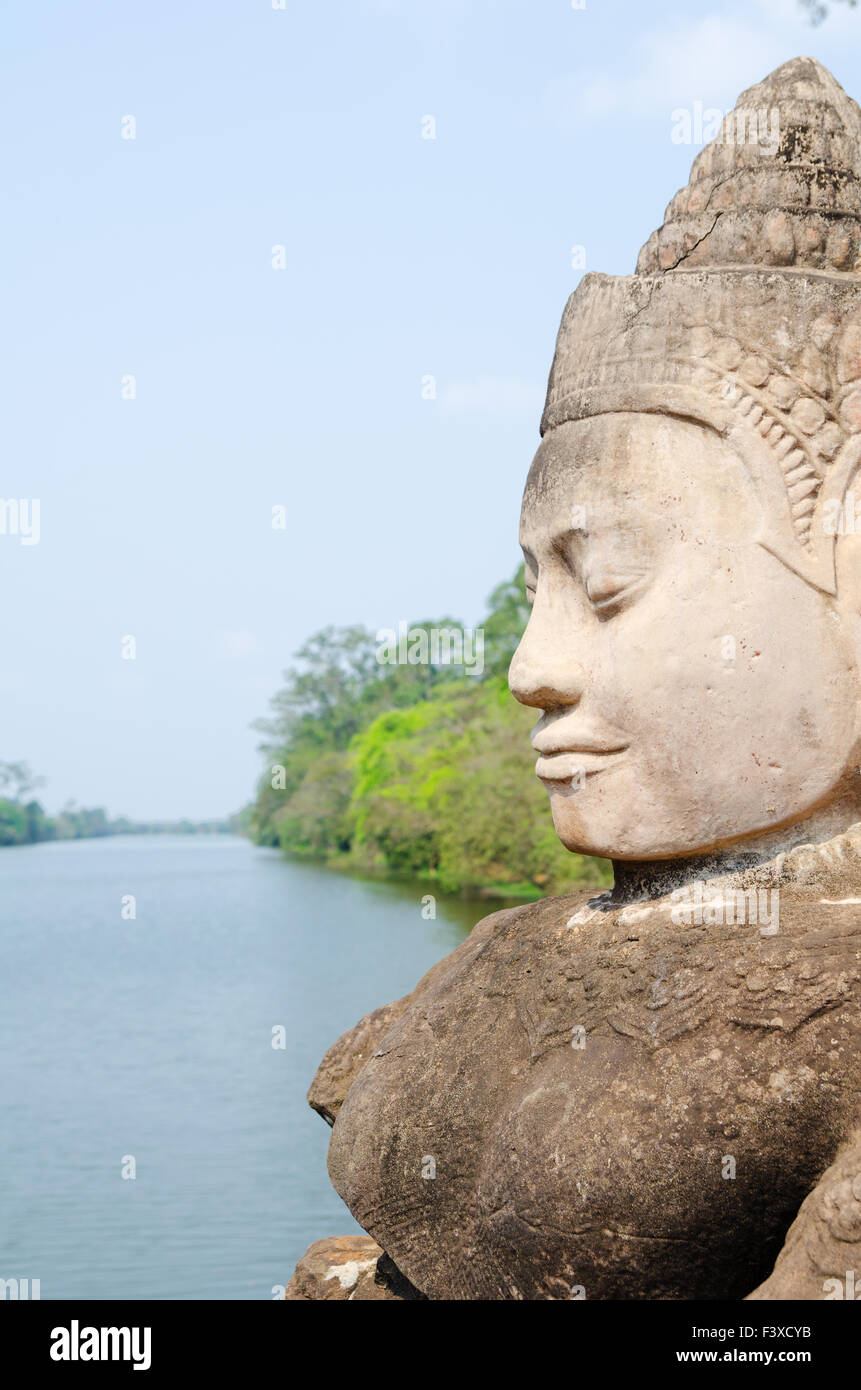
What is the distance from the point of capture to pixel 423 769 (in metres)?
41.9

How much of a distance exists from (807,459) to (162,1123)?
11.2 meters

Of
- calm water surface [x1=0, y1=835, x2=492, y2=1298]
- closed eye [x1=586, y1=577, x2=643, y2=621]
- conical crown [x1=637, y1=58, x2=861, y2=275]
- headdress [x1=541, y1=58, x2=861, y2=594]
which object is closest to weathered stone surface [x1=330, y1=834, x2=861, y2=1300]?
closed eye [x1=586, y1=577, x2=643, y2=621]

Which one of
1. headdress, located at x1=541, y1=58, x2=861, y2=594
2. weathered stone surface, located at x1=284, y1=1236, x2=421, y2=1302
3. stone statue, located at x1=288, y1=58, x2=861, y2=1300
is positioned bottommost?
weathered stone surface, located at x1=284, y1=1236, x2=421, y2=1302

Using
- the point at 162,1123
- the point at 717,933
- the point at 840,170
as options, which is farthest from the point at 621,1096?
the point at 162,1123

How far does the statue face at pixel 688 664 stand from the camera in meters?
2.90

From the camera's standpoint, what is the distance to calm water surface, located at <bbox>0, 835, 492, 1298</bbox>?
915cm

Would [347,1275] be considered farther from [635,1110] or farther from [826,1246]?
[826,1246]

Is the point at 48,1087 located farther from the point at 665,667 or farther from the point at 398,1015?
the point at 665,667

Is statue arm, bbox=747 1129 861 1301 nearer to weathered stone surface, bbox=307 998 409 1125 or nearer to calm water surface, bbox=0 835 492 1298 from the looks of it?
weathered stone surface, bbox=307 998 409 1125

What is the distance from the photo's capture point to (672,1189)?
8.50 ft

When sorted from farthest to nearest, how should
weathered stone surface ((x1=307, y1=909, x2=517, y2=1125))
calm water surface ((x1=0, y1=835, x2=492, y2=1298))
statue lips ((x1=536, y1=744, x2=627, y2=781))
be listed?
calm water surface ((x1=0, y1=835, x2=492, y2=1298)) < weathered stone surface ((x1=307, y1=909, x2=517, y2=1125)) < statue lips ((x1=536, y1=744, x2=627, y2=781))

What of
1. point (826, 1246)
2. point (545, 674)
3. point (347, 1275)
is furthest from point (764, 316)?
point (347, 1275)

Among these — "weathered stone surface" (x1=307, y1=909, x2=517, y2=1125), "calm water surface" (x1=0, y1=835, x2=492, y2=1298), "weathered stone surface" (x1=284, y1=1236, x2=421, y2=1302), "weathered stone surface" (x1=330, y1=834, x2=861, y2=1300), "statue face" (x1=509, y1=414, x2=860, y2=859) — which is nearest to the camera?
"weathered stone surface" (x1=330, y1=834, x2=861, y2=1300)

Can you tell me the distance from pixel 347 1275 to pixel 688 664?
2.04 m
